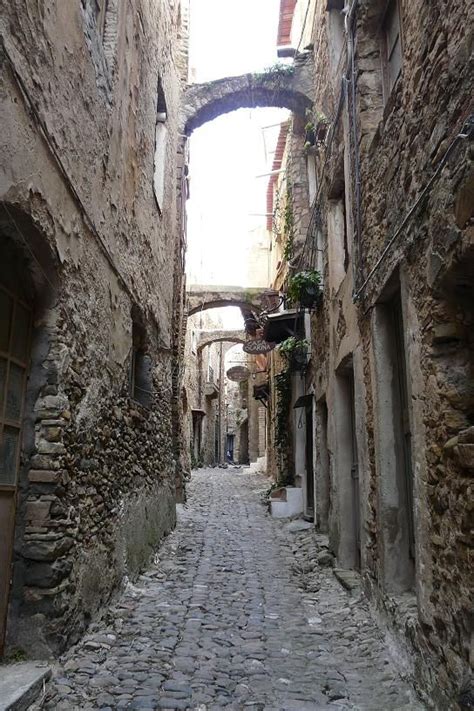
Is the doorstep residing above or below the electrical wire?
below

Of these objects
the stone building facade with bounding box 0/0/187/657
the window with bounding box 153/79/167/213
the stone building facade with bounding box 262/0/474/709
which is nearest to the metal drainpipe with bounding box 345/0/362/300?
the stone building facade with bounding box 262/0/474/709

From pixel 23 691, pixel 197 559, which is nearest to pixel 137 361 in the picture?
pixel 197 559

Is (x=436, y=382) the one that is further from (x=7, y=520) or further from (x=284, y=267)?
(x=284, y=267)

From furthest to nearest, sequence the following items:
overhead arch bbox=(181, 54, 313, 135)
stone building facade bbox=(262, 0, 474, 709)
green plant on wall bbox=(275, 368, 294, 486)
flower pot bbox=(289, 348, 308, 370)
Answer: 1. green plant on wall bbox=(275, 368, 294, 486)
2. overhead arch bbox=(181, 54, 313, 135)
3. flower pot bbox=(289, 348, 308, 370)
4. stone building facade bbox=(262, 0, 474, 709)

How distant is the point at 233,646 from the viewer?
4.40 metres

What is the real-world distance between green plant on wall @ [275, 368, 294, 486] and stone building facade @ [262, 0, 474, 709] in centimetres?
524

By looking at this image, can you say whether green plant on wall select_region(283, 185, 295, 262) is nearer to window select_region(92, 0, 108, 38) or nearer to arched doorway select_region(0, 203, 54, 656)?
window select_region(92, 0, 108, 38)

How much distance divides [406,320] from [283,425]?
958 cm

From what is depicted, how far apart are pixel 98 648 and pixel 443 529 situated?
8.53ft

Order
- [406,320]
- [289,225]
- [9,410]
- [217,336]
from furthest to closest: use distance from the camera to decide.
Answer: [217,336], [289,225], [406,320], [9,410]

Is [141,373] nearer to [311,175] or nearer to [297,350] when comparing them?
[297,350]

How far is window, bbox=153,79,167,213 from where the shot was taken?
872 centimetres

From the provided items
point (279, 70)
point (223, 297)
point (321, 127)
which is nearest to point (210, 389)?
point (223, 297)

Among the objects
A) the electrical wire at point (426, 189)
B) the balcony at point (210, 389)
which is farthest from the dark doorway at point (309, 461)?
the balcony at point (210, 389)
